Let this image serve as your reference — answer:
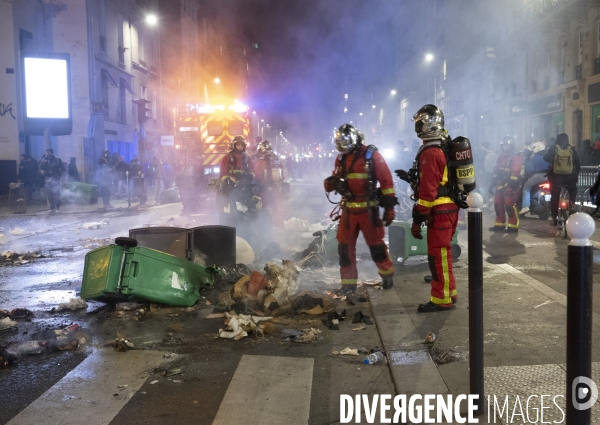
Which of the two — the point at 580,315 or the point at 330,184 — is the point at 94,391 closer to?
the point at 580,315

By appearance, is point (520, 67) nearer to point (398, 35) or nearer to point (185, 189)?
point (185, 189)

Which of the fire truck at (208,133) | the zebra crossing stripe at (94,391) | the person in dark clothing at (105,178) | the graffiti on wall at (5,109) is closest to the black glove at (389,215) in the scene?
the zebra crossing stripe at (94,391)

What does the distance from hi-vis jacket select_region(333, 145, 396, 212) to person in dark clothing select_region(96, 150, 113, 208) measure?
14121 mm

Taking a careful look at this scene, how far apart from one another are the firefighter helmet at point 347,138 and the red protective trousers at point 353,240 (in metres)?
0.63

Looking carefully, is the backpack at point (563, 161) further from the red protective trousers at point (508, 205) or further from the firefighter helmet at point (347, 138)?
the firefighter helmet at point (347, 138)

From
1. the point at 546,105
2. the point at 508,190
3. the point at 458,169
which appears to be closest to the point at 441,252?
the point at 458,169

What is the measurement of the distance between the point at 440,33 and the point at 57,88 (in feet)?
109

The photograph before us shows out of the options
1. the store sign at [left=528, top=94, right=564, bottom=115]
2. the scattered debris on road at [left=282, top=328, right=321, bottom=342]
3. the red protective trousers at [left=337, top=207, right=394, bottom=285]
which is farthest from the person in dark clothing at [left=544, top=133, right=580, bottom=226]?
the store sign at [left=528, top=94, right=564, bottom=115]

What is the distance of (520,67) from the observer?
32.2m

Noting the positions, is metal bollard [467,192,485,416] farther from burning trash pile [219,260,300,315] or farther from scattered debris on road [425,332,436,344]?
burning trash pile [219,260,300,315]

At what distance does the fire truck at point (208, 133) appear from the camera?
18078 millimetres

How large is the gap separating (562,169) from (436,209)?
21.6 feet

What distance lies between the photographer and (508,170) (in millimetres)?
11273

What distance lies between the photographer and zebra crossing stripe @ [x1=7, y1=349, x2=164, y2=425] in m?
3.42
